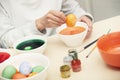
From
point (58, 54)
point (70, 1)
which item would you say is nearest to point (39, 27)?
point (58, 54)

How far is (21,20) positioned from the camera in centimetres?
135

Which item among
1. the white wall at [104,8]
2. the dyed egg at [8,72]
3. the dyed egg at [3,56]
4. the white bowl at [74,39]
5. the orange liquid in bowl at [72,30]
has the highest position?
the white wall at [104,8]

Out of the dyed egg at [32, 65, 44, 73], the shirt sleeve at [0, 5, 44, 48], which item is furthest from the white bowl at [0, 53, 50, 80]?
the shirt sleeve at [0, 5, 44, 48]

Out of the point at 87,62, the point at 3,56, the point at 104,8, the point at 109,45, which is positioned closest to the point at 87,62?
the point at 87,62

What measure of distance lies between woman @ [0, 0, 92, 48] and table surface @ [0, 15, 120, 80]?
0.24ft

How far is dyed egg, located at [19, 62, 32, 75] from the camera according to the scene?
2.70 ft

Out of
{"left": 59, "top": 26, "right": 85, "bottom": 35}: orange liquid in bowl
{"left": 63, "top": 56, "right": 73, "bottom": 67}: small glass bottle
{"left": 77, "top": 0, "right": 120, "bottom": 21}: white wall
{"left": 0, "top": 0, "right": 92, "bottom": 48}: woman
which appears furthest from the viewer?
{"left": 77, "top": 0, "right": 120, "bottom": 21}: white wall

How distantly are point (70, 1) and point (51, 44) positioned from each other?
0.43 meters

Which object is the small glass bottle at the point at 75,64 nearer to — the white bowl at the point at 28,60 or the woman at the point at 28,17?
the white bowl at the point at 28,60

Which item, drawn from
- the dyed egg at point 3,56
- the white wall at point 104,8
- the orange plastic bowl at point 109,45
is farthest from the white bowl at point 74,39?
the white wall at point 104,8

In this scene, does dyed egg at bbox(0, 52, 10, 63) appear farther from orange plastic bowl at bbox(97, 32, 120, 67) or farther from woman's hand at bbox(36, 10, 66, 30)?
orange plastic bowl at bbox(97, 32, 120, 67)

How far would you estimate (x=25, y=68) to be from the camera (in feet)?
2.73

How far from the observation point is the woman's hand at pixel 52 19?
3.47ft

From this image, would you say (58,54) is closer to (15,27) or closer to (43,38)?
(43,38)
